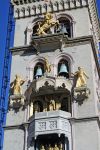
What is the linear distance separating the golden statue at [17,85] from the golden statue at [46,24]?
404cm

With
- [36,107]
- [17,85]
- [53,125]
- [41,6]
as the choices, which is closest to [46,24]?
[41,6]

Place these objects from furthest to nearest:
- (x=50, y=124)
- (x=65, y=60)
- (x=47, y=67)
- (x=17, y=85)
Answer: (x=65, y=60) < (x=47, y=67) < (x=17, y=85) < (x=50, y=124)

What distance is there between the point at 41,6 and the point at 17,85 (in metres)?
7.82

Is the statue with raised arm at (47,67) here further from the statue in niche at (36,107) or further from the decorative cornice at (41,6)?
the decorative cornice at (41,6)

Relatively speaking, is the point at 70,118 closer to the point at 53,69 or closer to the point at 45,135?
the point at 45,135

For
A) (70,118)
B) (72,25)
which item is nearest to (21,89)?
(70,118)

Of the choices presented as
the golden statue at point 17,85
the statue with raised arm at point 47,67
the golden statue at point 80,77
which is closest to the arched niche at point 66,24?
Result: the statue with raised arm at point 47,67

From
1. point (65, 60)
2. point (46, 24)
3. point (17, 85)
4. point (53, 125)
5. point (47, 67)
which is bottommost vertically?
point (53, 125)

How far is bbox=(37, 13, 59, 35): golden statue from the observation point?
111 feet

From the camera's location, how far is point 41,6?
36062mm

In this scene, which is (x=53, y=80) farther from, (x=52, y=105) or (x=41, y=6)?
(x=41, y=6)

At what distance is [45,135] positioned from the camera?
94.3 ft

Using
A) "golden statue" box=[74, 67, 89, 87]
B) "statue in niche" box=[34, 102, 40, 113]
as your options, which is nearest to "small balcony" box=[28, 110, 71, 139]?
"statue in niche" box=[34, 102, 40, 113]

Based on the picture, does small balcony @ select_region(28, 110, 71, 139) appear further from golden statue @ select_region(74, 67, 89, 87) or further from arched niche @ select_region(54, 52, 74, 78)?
arched niche @ select_region(54, 52, 74, 78)
